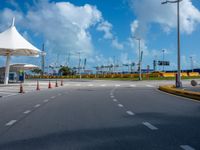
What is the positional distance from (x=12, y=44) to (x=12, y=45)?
1.19 feet

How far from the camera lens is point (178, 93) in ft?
93.9

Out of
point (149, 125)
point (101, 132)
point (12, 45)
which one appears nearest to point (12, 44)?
point (12, 45)

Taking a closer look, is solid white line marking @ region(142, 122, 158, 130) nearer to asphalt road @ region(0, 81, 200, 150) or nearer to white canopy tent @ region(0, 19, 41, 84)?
asphalt road @ region(0, 81, 200, 150)

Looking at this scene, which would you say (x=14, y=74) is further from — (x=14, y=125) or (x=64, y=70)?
(x=64, y=70)

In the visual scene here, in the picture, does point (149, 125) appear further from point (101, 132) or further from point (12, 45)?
point (12, 45)

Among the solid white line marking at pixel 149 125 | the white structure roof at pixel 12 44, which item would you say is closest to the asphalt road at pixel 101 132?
the solid white line marking at pixel 149 125

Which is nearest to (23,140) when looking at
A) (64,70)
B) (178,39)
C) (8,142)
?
(8,142)

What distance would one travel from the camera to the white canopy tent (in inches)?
2202

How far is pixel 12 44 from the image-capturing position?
56.2 meters

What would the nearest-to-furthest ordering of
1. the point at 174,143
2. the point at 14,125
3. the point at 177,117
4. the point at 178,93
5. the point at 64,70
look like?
1. the point at 174,143
2. the point at 14,125
3. the point at 177,117
4. the point at 178,93
5. the point at 64,70

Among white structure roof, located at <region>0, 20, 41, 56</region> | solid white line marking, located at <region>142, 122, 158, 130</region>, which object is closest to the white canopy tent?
white structure roof, located at <region>0, 20, 41, 56</region>

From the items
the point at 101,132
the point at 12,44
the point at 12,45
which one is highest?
the point at 12,44

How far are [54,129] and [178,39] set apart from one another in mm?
28003

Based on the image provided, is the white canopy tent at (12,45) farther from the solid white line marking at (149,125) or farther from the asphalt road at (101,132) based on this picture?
the solid white line marking at (149,125)
